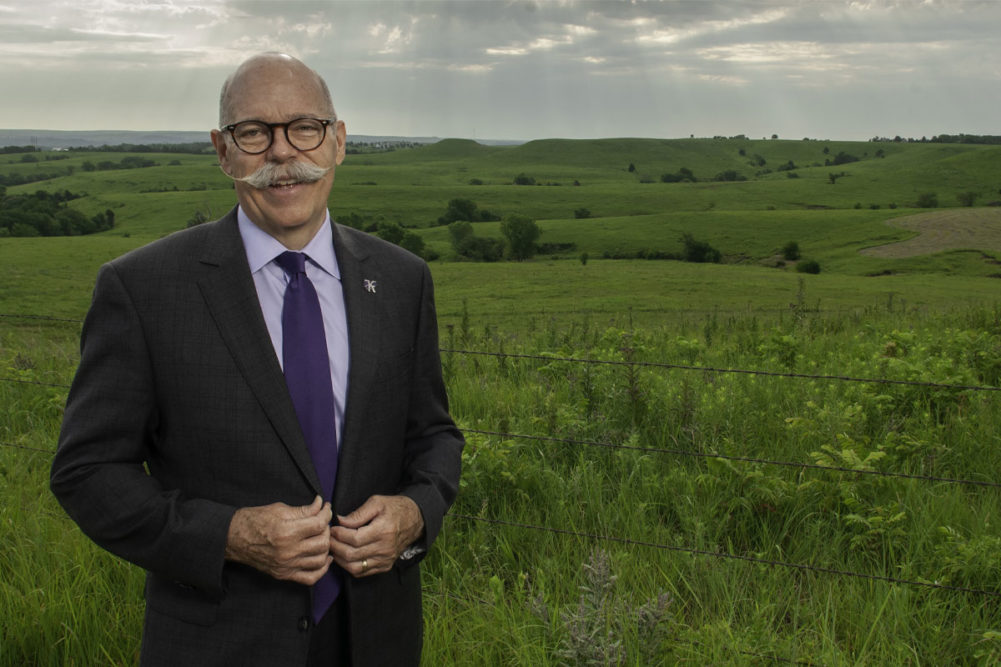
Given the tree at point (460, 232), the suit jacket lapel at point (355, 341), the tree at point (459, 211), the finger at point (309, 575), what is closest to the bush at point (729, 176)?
the tree at point (459, 211)

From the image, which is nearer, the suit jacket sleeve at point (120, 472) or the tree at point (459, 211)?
the suit jacket sleeve at point (120, 472)

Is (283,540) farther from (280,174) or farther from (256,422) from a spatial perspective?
(280,174)

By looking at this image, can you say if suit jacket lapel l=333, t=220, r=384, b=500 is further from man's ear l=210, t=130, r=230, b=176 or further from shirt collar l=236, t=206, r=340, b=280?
man's ear l=210, t=130, r=230, b=176

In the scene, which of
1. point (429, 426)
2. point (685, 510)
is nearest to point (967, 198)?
point (685, 510)

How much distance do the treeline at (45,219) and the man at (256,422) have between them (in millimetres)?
91729

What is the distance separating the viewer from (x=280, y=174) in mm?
1888

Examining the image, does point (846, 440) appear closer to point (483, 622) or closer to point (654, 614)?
point (654, 614)

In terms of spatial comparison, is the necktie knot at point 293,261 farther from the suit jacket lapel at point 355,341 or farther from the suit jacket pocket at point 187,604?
the suit jacket pocket at point 187,604

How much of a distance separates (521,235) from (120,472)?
261 ft

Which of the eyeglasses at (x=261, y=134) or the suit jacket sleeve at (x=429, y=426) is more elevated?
the eyeglasses at (x=261, y=134)

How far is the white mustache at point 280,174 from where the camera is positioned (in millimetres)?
1885

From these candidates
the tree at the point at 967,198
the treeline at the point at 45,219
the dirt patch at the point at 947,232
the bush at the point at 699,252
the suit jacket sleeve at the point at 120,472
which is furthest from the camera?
the tree at the point at 967,198

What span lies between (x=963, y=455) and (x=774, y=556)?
192cm

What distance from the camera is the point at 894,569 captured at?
3637 millimetres
